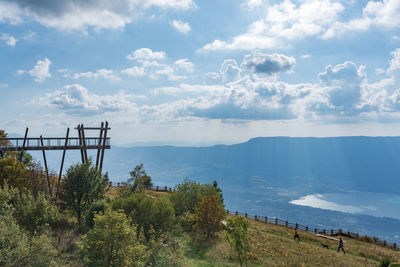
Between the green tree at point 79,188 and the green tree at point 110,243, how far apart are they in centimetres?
1533

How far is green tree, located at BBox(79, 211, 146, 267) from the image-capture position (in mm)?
16031

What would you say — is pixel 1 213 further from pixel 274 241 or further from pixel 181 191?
pixel 274 241

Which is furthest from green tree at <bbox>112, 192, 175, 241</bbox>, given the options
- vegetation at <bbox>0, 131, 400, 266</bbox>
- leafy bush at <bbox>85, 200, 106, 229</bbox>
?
leafy bush at <bbox>85, 200, 106, 229</bbox>

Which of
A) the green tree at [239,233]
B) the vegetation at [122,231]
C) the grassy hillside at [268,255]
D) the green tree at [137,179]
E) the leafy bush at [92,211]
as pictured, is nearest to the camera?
the vegetation at [122,231]

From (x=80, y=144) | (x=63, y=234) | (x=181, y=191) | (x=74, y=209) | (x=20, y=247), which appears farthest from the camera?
(x=181, y=191)

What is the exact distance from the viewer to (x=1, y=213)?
20266mm

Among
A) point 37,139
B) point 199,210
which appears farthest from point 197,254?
point 37,139

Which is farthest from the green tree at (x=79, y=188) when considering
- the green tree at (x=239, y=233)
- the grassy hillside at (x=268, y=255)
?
the green tree at (x=239, y=233)

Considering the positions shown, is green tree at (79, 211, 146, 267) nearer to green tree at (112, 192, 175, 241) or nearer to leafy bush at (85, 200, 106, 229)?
green tree at (112, 192, 175, 241)


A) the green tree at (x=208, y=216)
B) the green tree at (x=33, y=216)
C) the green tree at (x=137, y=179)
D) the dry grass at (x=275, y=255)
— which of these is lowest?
the dry grass at (x=275, y=255)

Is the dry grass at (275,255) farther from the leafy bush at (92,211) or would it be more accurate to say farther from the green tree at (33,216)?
the green tree at (33,216)

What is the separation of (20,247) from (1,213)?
6.96 meters

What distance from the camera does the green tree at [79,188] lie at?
1204 inches

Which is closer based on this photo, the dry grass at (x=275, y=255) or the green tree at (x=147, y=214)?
the green tree at (x=147, y=214)
